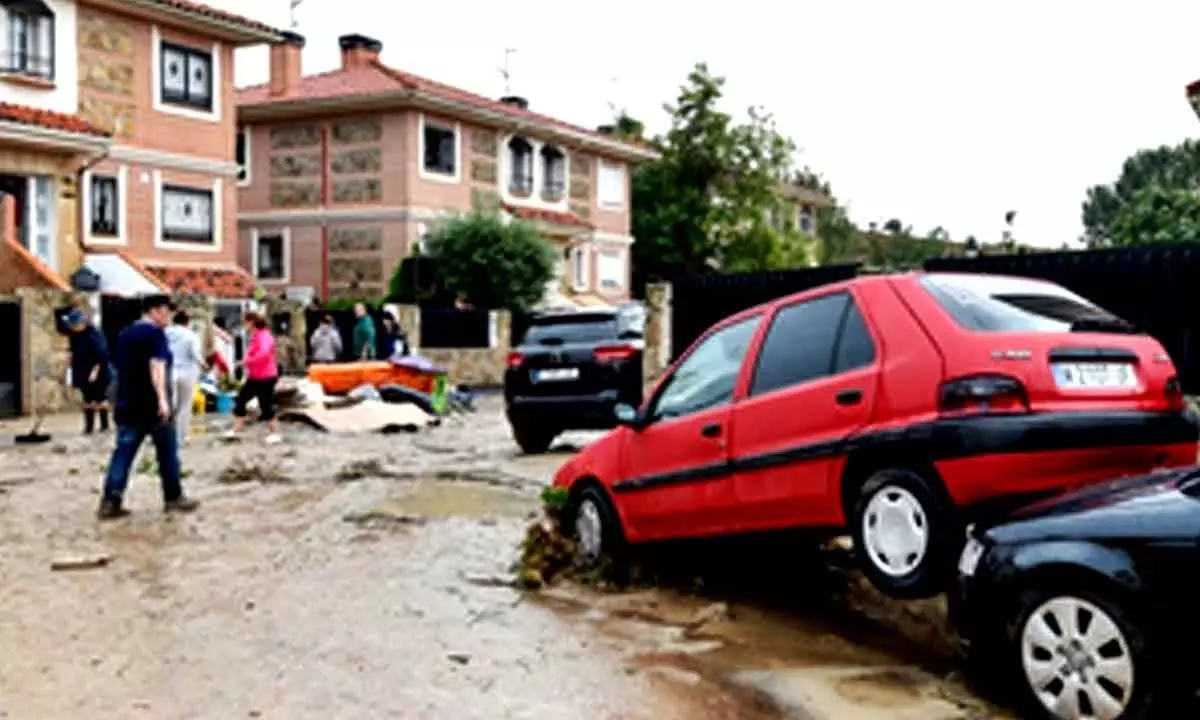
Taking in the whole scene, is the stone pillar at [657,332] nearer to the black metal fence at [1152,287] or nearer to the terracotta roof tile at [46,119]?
the black metal fence at [1152,287]

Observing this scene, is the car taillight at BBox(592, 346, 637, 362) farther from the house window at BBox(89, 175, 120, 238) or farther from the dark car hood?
the house window at BBox(89, 175, 120, 238)

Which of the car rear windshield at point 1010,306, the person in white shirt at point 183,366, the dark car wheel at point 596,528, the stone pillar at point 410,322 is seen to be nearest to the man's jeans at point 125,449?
the person in white shirt at point 183,366

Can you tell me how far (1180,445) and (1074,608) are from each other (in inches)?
58.6

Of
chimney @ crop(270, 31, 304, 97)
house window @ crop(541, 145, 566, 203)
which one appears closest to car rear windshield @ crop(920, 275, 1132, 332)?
chimney @ crop(270, 31, 304, 97)

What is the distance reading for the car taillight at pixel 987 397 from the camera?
5.13m

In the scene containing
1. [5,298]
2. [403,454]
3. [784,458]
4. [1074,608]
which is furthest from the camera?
[5,298]

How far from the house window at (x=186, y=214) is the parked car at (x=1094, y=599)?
26.5 meters

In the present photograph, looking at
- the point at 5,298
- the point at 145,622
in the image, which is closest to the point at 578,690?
the point at 145,622

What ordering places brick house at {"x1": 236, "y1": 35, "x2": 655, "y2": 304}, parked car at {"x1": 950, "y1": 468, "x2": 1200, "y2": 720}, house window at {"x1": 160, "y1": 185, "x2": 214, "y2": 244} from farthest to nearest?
brick house at {"x1": 236, "y1": 35, "x2": 655, "y2": 304} → house window at {"x1": 160, "y1": 185, "x2": 214, "y2": 244} → parked car at {"x1": 950, "y1": 468, "x2": 1200, "y2": 720}

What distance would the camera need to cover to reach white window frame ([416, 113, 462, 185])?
34062 millimetres

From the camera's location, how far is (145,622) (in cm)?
644

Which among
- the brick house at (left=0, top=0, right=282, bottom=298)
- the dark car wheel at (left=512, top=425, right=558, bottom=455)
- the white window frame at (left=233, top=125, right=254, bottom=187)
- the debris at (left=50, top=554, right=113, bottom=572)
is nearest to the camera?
the debris at (left=50, top=554, right=113, bottom=572)

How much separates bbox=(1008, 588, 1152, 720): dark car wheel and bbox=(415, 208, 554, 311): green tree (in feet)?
89.5

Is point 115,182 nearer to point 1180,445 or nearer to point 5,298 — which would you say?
point 5,298
